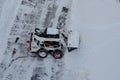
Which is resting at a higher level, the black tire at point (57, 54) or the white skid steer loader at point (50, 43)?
the white skid steer loader at point (50, 43)

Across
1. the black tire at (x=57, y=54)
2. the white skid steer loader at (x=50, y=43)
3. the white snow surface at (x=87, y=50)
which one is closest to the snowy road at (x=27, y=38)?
the white snow surface at (x=87, y=50)

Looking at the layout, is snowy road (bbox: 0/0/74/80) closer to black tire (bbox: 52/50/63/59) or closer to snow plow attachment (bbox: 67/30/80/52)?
black tire (bbox: 52/50/63/59)

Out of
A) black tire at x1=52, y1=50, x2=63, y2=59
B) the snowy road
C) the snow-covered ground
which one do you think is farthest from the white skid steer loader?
the snow-covered ground

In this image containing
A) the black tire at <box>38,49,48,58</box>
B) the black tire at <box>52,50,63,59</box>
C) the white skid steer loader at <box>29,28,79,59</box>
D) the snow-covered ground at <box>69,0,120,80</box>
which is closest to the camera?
the snow-covered ground at <box>69,0,120,80</box>

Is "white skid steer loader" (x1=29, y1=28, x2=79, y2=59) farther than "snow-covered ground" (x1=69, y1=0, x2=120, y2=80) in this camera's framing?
Yes

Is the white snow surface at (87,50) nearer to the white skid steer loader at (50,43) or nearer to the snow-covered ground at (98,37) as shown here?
the snow-covered ground at (98,37)

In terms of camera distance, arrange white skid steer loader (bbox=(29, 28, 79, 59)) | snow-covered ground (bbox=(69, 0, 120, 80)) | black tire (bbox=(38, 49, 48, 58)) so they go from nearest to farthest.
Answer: snow-covered ground (bbox=(69, 0, 120, 80)) < white skid steer loader (bbox=(29, 28, 79, 59)) < black tire (bbox=(38, 49, 48, 58))

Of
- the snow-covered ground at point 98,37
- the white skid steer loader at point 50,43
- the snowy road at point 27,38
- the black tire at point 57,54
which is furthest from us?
the black tire at point 57,54

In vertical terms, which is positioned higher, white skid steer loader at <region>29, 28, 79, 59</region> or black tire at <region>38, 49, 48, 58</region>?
white skid steer loader at <region>29, 28, 79, 59</region>

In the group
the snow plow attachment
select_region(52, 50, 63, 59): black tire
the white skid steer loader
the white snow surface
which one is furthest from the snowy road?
the snow plow attachment
